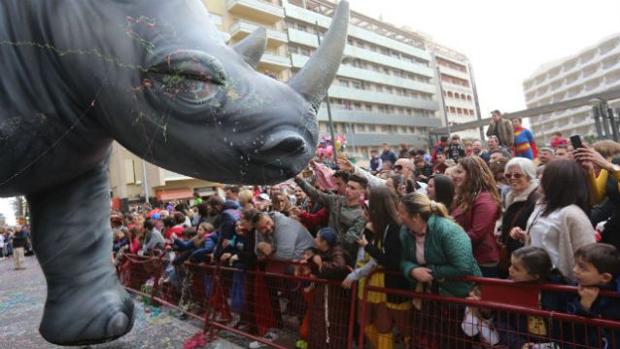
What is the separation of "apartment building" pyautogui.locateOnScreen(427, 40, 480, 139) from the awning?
128 feet

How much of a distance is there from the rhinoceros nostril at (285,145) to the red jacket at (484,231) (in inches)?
89.2

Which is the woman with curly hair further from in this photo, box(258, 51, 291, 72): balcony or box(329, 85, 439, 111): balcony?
box(329, 85, 439, 111): balcony

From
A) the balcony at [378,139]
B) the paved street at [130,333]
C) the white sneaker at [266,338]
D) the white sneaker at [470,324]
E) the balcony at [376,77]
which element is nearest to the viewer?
the white sneaker at [470,324]

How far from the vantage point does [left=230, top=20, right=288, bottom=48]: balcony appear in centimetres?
2693

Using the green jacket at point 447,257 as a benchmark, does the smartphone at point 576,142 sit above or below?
above

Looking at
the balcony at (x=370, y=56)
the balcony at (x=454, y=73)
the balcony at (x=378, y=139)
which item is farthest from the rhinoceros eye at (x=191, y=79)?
the balcony at (x=454, y=73)

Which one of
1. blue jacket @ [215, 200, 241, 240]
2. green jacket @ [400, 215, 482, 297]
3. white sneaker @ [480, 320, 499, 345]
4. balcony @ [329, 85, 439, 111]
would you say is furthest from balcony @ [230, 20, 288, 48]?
white sneaker @ [480, 320, 499, 345]

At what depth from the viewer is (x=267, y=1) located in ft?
105

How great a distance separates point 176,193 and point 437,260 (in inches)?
969

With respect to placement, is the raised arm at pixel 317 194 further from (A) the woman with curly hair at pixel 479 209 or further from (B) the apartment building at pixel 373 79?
(B) the apartment building at pixel 373 79

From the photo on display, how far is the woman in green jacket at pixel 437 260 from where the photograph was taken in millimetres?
2727

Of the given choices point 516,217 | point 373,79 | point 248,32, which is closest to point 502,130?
point 516,217

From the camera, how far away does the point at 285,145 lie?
4.18 ft

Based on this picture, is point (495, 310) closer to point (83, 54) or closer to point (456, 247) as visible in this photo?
point (456, 247)
